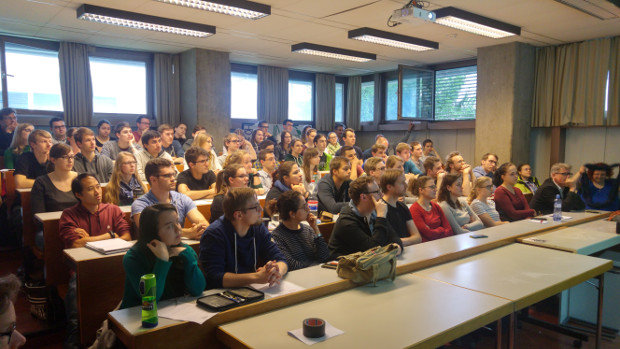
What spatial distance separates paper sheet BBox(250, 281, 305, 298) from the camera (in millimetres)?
1996

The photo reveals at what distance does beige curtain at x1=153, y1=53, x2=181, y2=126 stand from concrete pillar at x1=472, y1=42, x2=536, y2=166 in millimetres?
5712

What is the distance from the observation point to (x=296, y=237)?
9.27ft

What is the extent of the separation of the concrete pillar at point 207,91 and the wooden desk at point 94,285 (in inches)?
231

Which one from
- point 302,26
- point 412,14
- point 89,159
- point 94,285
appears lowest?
point 94,285

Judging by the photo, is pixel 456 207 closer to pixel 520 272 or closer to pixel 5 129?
pixel 520 272

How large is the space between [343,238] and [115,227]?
161 cm

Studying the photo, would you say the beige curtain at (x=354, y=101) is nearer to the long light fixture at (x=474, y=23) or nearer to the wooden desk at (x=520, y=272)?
the long light fixture at (x=474, y=23)

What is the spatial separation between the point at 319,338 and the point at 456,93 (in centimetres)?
850

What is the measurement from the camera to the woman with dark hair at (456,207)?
12.9ft

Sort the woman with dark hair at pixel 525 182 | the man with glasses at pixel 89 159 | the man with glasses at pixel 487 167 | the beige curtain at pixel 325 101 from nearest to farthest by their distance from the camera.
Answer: the man with glasses at pixel 89 159 < the woman with dark hair at pixel 525 182 < the man with glasses at pixel 487 167 < the beige curtain at pixel 325 101

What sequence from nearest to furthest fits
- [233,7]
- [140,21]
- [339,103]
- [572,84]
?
[233,7] → [140,21] → [572,84] → [339,103]

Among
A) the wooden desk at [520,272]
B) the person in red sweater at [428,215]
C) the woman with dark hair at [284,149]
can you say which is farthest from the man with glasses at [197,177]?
the woman with dark hair at [284,149]

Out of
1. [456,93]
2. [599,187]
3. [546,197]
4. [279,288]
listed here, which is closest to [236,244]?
[279,288]

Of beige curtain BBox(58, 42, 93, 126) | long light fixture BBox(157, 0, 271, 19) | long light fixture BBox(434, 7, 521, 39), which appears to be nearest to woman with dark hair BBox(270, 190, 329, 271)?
long light fixture BBox(157, 0, 271, 19)
